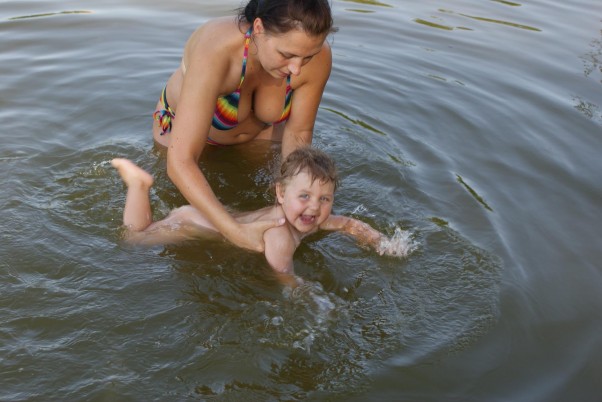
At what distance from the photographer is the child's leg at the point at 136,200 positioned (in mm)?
4504

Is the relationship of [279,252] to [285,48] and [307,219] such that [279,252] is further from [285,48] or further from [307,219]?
[285,48]

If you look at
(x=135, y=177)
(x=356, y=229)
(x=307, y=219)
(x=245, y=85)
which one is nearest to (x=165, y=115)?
(x=245, y=85)

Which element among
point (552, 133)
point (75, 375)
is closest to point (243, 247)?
point (75, 375)

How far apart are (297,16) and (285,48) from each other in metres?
0.21

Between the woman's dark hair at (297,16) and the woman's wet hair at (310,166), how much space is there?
800 millimetres

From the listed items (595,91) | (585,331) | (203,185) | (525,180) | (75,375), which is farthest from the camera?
(595,91)

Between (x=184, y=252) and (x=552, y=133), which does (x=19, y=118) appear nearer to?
(x=184, y=252)

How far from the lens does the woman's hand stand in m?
4.25

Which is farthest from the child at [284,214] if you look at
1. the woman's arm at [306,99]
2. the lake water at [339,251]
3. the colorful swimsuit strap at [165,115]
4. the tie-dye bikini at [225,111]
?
the colorful swimsuit strap at [165,115]

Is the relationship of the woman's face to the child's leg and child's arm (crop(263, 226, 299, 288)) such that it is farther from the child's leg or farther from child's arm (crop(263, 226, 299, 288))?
the child's leg

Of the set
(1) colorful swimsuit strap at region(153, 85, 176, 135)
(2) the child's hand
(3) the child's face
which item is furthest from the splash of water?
(1) colorful swimsuit strap at region(153, 85, 176, 135)

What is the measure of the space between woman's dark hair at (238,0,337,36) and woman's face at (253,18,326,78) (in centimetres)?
3

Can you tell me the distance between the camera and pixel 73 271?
4098 millimetres

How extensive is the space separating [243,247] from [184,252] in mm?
401
